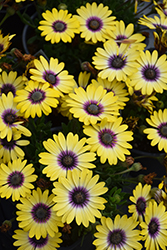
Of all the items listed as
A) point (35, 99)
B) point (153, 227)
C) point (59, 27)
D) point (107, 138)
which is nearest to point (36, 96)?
point (35, 99)

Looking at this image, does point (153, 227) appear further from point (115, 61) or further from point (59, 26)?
point (59, 26)

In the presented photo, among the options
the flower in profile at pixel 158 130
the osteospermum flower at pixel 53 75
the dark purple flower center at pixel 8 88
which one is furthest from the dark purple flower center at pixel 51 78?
the flower in profile at pixel 158 130

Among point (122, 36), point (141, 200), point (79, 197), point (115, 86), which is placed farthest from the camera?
point (122, 36)

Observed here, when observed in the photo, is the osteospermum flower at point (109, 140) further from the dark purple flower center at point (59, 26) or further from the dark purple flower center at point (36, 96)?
the dark purple flower center at point (59, 26)

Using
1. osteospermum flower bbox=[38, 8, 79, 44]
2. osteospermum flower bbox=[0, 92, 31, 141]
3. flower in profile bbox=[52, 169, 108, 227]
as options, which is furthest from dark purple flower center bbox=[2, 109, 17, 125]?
osteospermum flower bbox=[38, 8, 79, 44]

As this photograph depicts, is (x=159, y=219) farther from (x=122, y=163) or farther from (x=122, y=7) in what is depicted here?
(x=122, y=7)

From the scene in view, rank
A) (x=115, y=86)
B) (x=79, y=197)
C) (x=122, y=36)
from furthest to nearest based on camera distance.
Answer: (x=122, y=36) → (x=115, y=86) → (x=79, y=197)

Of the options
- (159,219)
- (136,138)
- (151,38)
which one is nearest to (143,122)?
(136,138)
